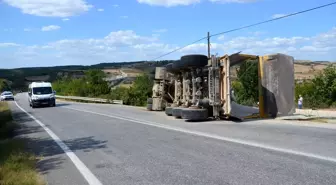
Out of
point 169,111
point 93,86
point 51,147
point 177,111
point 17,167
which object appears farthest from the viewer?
point 93,86

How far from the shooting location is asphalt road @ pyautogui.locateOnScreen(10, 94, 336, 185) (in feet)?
18.7

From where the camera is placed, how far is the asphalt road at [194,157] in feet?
18.7

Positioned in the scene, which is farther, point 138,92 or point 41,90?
point 138,92

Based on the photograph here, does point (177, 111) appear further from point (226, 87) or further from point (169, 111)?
point (226, 87)

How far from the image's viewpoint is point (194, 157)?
727cm

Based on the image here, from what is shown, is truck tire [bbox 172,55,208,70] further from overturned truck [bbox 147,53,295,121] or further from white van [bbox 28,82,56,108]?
white van [bbox 28,82,56,108]

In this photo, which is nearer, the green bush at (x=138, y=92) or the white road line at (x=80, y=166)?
the white road line at (x=80, y=166)

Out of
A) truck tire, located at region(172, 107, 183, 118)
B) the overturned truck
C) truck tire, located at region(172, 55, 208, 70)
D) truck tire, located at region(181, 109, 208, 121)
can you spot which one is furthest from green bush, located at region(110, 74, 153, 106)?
truck tire, located at region(181, 109, 208, 121)

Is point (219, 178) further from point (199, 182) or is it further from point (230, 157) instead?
point (230, 157)

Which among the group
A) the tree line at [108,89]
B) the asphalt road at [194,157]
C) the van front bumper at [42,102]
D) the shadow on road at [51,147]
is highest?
the tree line at [108,89]

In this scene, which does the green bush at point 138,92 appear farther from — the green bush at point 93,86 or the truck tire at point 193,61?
the truck tire at point 193,61

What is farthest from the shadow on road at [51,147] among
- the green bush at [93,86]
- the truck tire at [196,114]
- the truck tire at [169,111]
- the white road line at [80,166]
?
the green bush at [93,86]

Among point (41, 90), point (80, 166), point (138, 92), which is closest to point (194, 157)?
point (80, 166)

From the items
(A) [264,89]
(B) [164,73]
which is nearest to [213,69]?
(A) [264,89]
